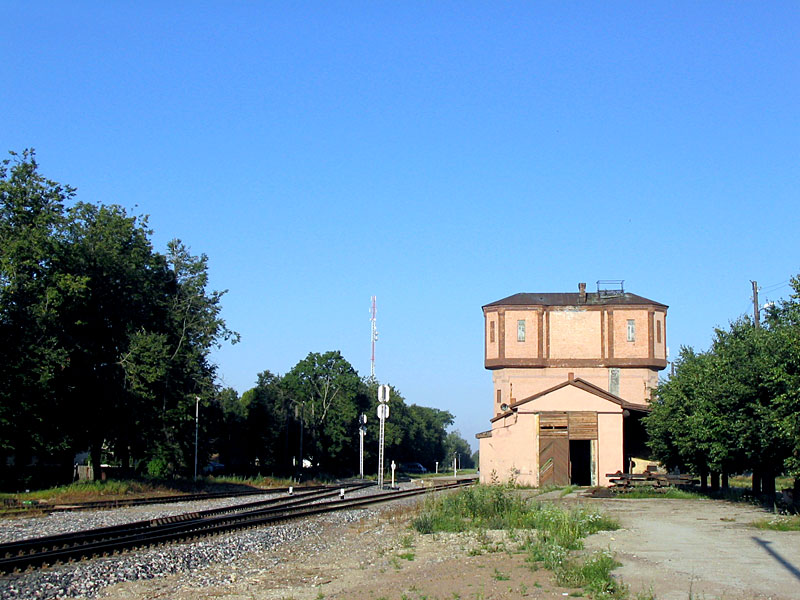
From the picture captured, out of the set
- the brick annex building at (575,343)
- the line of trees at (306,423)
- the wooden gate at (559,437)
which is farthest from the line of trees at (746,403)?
the line of trees at (306,423)

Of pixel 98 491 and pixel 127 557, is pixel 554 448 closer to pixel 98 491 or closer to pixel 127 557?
pixel 98 491

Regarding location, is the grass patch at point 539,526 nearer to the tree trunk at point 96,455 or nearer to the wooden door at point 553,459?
the wooden door at point 553,459

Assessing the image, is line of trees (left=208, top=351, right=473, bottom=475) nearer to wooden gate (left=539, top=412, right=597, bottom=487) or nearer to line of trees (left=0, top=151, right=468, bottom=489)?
line of trees (left=0, top=151, right=468, bottom=489)

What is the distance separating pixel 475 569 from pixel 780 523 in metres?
9.93

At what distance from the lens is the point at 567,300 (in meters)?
69.7

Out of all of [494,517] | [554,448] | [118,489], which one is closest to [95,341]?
[118,489]

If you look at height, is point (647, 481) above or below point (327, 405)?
below

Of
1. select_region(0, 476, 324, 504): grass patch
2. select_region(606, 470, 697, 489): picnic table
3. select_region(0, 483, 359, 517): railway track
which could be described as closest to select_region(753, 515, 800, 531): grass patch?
select_region(606, 470, 697, 489): picnic table

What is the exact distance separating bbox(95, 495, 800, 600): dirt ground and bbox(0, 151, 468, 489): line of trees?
1989 cm

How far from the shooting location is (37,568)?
1355 centimetres

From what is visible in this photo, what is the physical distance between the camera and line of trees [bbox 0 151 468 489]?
35.1 m

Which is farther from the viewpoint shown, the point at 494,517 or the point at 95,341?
the point at 95,341

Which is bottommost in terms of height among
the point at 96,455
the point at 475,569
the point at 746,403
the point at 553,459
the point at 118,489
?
the point at 118,489

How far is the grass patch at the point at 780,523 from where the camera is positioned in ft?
62.5
